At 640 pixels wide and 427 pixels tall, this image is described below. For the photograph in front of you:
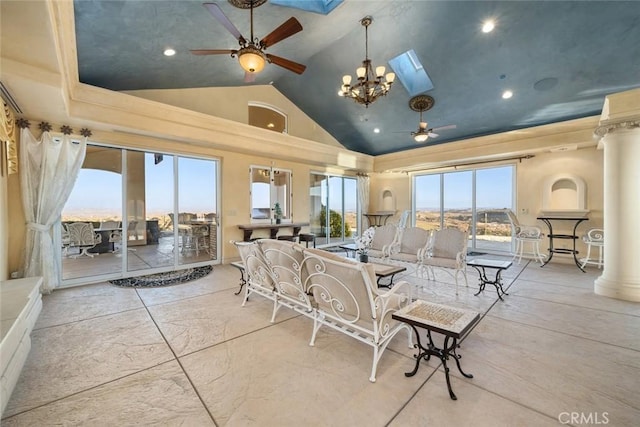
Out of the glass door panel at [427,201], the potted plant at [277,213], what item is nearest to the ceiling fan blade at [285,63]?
the potted plant at [277,213]

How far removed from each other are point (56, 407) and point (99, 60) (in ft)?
14.9

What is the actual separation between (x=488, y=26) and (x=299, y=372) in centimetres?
582

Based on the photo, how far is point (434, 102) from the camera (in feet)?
20.0

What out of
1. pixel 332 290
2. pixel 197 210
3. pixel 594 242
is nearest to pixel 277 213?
pixel 197 210

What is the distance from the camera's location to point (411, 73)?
594cm

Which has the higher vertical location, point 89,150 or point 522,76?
point 522,76

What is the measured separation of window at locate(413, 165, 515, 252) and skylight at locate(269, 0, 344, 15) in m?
5.80

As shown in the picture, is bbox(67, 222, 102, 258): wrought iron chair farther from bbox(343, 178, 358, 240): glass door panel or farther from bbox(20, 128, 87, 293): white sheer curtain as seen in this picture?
bbox(343, 178, 358, 240): glass door panel

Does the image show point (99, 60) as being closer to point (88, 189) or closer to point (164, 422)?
point (88, 189)

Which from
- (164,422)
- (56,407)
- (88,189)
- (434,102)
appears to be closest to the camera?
(164,422)

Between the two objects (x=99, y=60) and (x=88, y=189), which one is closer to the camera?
(x=99, y=60)

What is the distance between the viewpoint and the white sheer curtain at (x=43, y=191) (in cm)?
374

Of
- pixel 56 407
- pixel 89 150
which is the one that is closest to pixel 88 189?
pixel 89 150

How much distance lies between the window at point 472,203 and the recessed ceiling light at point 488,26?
396 centimetres
